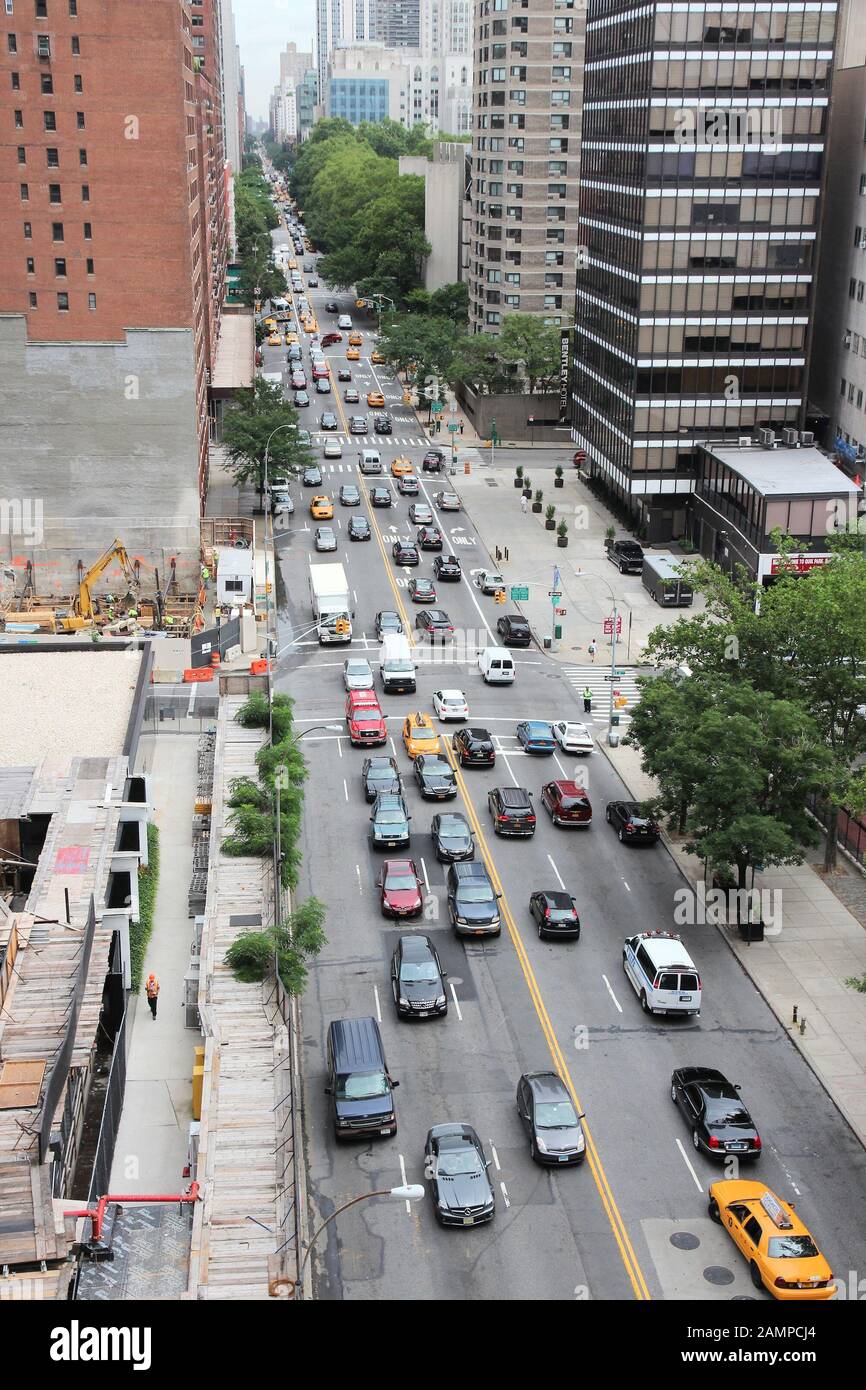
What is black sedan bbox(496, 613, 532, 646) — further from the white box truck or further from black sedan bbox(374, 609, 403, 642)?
the white box truck

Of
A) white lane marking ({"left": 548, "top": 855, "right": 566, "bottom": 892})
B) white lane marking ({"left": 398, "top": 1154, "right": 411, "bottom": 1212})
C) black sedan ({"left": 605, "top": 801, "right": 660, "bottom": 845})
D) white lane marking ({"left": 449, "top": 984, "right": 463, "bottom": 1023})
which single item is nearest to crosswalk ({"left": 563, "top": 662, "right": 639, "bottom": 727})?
black sedan ({"left": 605, "top": 801, "right": 660, "bottom": 845})

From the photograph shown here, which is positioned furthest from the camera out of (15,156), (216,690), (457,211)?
(457,211)

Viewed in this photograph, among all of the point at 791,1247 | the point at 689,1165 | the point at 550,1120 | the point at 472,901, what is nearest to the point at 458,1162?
the point at 550,1120

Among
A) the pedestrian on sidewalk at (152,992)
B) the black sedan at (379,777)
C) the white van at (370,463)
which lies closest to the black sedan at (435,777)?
the black sedan at (379,777)

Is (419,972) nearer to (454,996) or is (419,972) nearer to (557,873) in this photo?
(454,996)
